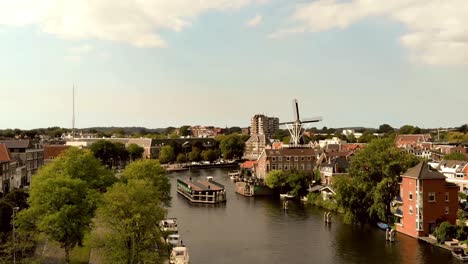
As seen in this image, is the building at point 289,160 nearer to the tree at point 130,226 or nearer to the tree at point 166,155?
the tree at point 130,226

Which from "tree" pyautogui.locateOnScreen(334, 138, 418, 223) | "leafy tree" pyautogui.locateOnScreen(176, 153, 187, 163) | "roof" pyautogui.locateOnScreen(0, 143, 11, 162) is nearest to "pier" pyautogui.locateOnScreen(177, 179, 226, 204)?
"tree" pyautogui.locateOnScreen(334, 138, 418, 223)

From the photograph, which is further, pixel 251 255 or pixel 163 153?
pixel 163 153

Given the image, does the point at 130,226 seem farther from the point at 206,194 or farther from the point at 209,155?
the point at 209,155

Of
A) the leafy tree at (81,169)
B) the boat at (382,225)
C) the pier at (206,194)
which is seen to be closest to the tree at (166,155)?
the pier at (206,194)

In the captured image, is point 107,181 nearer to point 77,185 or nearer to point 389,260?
point 77,185

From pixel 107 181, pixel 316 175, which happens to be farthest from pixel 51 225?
pixel 316 175

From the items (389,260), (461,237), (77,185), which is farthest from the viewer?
(461,237)
